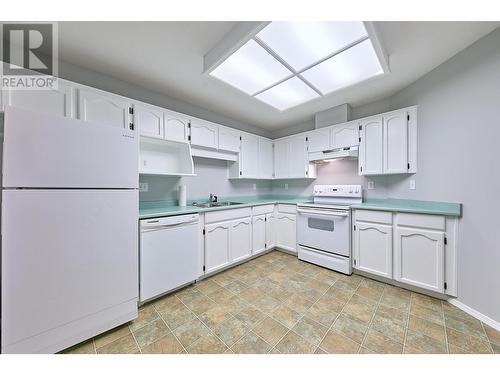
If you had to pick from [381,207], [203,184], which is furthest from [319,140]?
[203,184]

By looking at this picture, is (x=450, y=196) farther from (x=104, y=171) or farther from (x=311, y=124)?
(x=104, y=171)

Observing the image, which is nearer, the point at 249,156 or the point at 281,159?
the point at 249,156

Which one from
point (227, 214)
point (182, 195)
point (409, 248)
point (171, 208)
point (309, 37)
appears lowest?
point (409, 248)

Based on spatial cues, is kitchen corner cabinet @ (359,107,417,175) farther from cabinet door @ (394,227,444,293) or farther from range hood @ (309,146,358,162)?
cabinet door @ (394,227,444,293)

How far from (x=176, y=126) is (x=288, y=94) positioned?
4.95 feet

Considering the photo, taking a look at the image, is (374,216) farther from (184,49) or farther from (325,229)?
(184,49)

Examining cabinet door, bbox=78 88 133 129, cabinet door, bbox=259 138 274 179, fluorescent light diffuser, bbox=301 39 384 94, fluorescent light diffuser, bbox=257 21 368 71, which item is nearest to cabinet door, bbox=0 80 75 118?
cabinet door, bbox=78 88 133 129

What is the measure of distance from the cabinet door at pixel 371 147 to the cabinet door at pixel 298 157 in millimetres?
887

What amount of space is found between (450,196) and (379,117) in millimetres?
1235

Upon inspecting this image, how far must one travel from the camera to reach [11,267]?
1.10m

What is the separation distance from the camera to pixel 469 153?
1.71 m

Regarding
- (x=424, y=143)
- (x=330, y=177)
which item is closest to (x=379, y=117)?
(x=424, y=143)

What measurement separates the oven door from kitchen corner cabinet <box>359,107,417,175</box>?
2.61 ft

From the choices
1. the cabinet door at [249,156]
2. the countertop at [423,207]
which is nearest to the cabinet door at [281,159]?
the cabinet door at [249,156]
